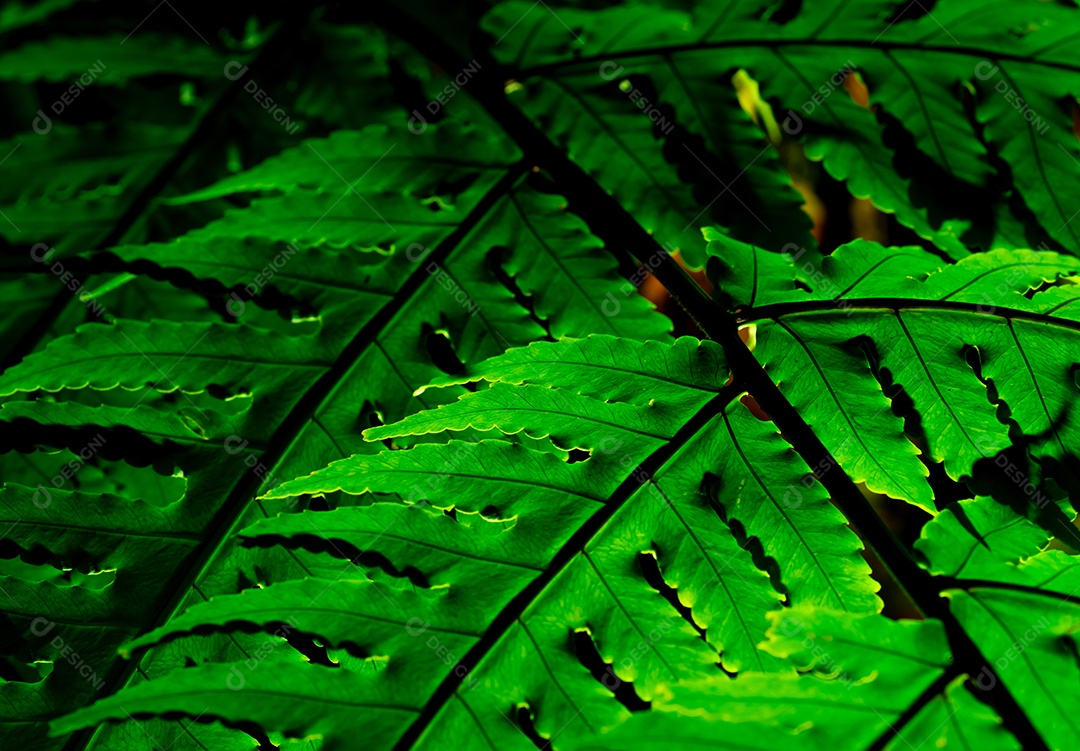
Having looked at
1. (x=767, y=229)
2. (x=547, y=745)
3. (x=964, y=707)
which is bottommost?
(x=964, y=707)

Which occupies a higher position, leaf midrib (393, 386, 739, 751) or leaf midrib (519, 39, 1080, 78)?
leaf midrib (519, 39, 1080, 78)

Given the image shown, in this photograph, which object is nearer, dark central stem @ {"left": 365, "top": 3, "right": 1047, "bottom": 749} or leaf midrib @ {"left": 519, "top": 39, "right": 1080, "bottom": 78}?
dark central stem @ {"left": 365, "top": 3, "right": 1047, "bottom": 749}

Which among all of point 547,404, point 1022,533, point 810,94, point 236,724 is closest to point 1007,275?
point 1022,533

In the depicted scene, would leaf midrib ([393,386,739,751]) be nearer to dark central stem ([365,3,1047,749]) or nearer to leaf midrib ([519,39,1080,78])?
dark central stem ([365,3,1047,749])

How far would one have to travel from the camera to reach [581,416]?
0.82 metres

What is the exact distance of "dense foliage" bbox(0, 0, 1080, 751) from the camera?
2.26ft

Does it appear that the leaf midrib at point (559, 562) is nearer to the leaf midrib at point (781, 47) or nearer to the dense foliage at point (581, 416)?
the dense foliage at point (581, 416)

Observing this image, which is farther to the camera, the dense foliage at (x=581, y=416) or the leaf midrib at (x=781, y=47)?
the leaf midrib at (x=781, y=47)

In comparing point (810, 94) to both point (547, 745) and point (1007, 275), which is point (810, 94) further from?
point (547, 745)

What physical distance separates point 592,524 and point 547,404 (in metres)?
0.13

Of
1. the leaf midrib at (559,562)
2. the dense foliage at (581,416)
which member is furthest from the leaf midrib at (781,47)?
the leaf midrib at (559,562)

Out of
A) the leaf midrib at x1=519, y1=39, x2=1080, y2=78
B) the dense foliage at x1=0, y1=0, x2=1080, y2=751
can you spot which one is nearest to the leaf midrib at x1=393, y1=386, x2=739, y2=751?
the dense foliage at x1=0, y1=0, x2=1080, y2=751

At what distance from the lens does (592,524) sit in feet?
2.59

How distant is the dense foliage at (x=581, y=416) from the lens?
2.26 feet
